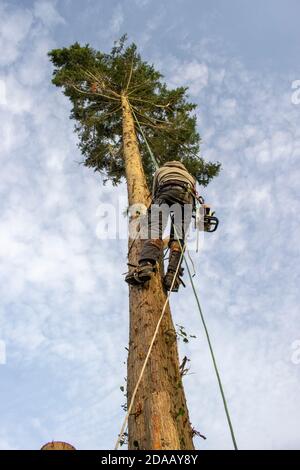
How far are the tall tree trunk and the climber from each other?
16 cm

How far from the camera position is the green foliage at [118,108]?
35.6 feet

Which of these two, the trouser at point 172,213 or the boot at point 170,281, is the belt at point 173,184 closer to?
the trouser at point 172,213

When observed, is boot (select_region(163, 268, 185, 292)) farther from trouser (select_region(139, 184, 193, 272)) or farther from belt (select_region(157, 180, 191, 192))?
belt (select_region(157, 180, 191, 192))

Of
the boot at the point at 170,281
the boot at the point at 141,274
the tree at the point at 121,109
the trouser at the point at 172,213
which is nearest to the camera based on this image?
the boot at the point at 141,274

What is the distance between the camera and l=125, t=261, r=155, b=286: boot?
4.35m

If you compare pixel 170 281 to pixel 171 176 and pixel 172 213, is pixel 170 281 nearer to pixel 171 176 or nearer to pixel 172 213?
pixel 172 213

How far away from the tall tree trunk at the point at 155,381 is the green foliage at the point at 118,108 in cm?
640

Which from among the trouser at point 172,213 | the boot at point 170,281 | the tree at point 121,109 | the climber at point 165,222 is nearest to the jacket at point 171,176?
the climber at point 165,222

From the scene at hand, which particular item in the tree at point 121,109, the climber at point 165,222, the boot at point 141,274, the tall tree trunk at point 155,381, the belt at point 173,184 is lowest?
the tall tree trunk at point 155,381

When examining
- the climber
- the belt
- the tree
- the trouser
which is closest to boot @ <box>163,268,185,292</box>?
the climber
